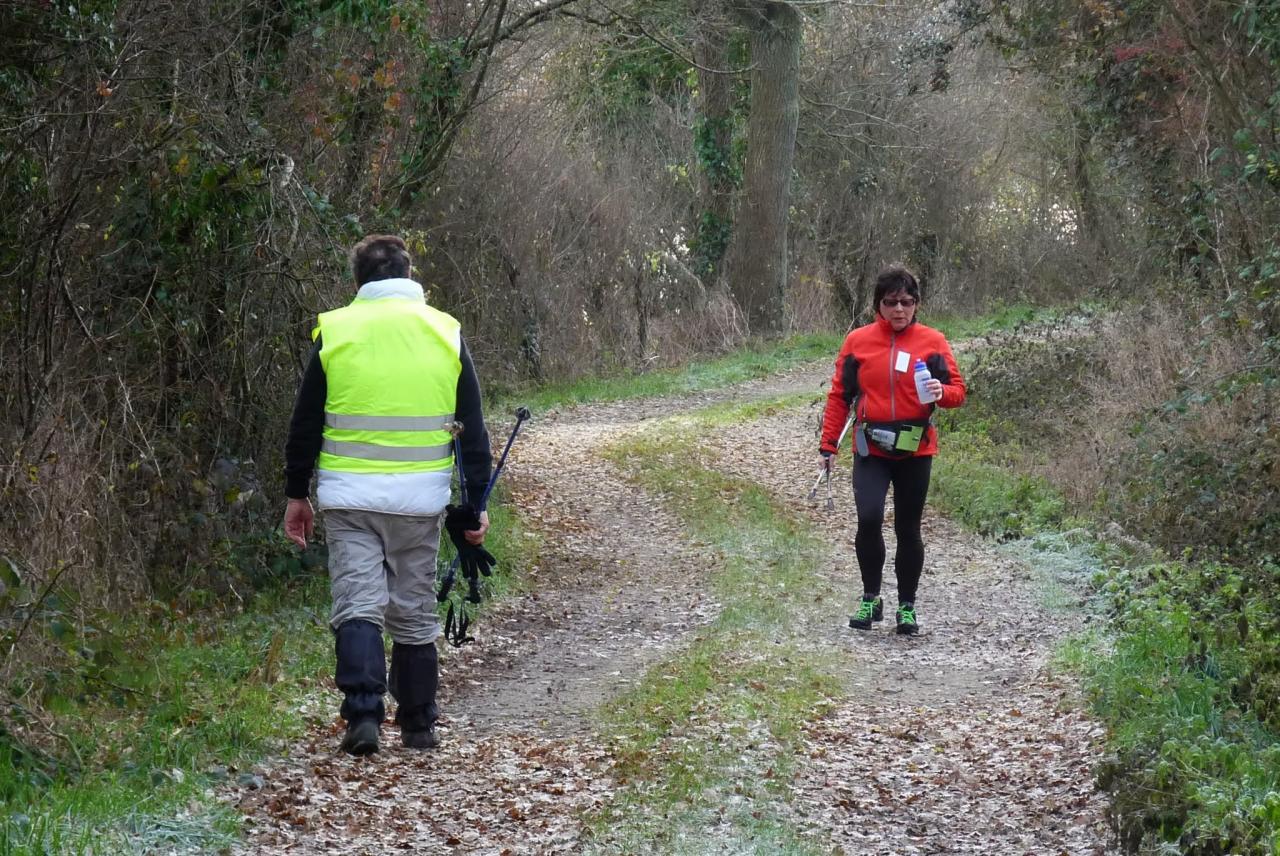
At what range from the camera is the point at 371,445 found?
6.39 m

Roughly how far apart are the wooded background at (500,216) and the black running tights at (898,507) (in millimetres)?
1972

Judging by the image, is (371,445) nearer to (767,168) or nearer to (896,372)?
(896,372)

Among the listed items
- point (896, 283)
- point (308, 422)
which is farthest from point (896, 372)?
point (308, 422)

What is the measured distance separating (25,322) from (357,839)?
383 centimetres

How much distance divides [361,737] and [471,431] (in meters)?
1.38

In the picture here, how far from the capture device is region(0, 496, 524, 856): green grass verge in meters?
5.12

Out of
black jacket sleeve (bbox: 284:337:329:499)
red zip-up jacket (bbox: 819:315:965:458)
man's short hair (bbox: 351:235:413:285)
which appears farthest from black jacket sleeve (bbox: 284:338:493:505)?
red zip-up jacket (bbox: 819:315:965:458)

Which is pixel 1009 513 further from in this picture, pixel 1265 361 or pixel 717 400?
pixel 717 400

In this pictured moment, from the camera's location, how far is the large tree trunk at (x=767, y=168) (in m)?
24.1

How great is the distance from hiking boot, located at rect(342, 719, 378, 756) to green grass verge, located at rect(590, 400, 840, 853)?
41.6 inches

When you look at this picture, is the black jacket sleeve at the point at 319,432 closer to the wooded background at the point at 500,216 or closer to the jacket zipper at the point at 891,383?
the wooded background at the point at 500,216

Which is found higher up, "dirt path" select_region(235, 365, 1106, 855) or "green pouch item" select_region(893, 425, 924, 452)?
"green pouch item" select_region(893, 425, 924, 452)

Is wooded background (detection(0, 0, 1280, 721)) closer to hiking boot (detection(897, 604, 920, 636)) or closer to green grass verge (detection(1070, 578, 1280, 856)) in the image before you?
green grass verge (detection(1070, 578, 1280, 856))

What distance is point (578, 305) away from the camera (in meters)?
23.4
